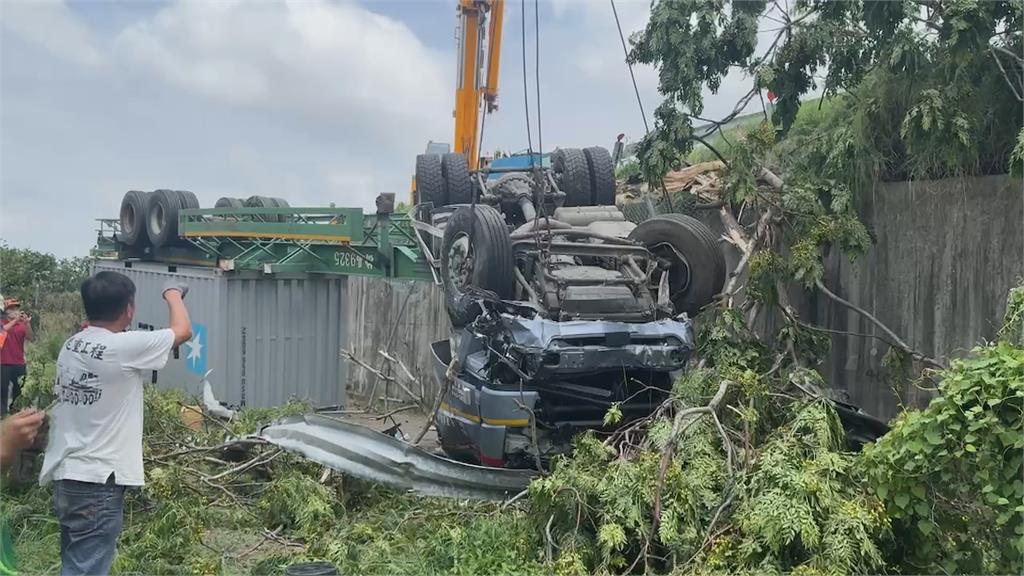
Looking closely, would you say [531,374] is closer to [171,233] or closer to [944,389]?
[944,389]

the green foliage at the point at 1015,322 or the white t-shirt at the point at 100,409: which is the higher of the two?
the green foliage at the point at 1015,322

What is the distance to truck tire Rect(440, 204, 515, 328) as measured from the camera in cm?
721

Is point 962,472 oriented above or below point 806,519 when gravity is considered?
above

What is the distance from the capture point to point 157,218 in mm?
13164

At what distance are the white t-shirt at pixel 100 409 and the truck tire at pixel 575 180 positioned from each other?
576 cm

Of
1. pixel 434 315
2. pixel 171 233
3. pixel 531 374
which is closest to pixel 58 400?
pixel 531 374

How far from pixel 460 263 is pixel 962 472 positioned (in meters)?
4.27

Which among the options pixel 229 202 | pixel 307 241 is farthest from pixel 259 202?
pixel 307 241

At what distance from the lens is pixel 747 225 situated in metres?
9.45

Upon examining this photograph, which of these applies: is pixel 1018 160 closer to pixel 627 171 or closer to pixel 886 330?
pixel 886 330

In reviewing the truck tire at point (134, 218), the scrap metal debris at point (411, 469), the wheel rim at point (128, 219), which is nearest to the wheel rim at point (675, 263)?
the scrap metal debris at point (411, 469)

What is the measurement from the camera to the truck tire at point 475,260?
7.21m

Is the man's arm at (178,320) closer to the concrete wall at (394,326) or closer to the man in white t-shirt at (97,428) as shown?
the man in white t-shirt at (97,428)

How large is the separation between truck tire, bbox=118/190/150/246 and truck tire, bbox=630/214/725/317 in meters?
8.33
